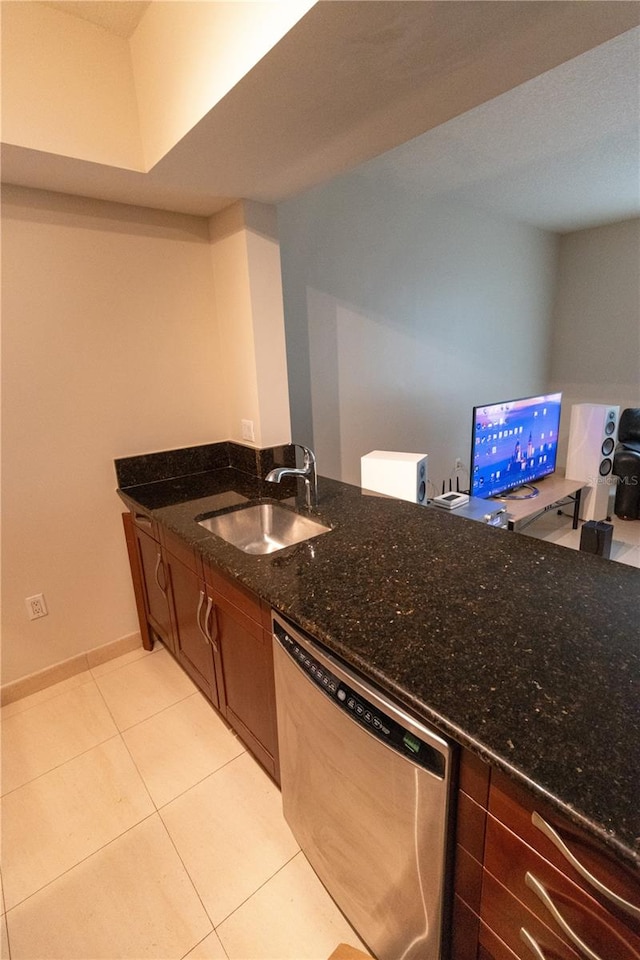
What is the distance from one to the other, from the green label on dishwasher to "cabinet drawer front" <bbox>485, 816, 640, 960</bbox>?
0.15m

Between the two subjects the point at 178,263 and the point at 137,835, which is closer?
the point at 137,835

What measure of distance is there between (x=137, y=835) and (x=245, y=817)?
356mm

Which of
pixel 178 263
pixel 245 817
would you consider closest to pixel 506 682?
pixel 245 817

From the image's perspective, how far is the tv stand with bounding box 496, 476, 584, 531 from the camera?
8.95 feet

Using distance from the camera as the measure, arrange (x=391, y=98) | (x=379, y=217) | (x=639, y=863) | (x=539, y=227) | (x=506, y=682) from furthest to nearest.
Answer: (x=539, y=227)
(x=379, y=217)
(x=391, y=98)
(x=506, y=682)
(x=639, y=863)

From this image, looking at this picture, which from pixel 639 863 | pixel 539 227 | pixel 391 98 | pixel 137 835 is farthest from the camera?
pixel 539 227

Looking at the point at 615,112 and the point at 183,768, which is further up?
the point at 615,112

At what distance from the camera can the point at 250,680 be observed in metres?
1.43

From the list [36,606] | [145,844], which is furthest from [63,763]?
[36,606]

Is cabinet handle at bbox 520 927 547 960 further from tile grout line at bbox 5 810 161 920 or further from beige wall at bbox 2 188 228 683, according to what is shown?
beige wall at bbox 2 188 228 683

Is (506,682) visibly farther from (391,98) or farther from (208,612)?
(391,98)

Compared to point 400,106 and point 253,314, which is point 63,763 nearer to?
point 253,314

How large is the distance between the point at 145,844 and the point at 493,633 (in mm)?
1360

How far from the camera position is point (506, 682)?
0.80 metres
